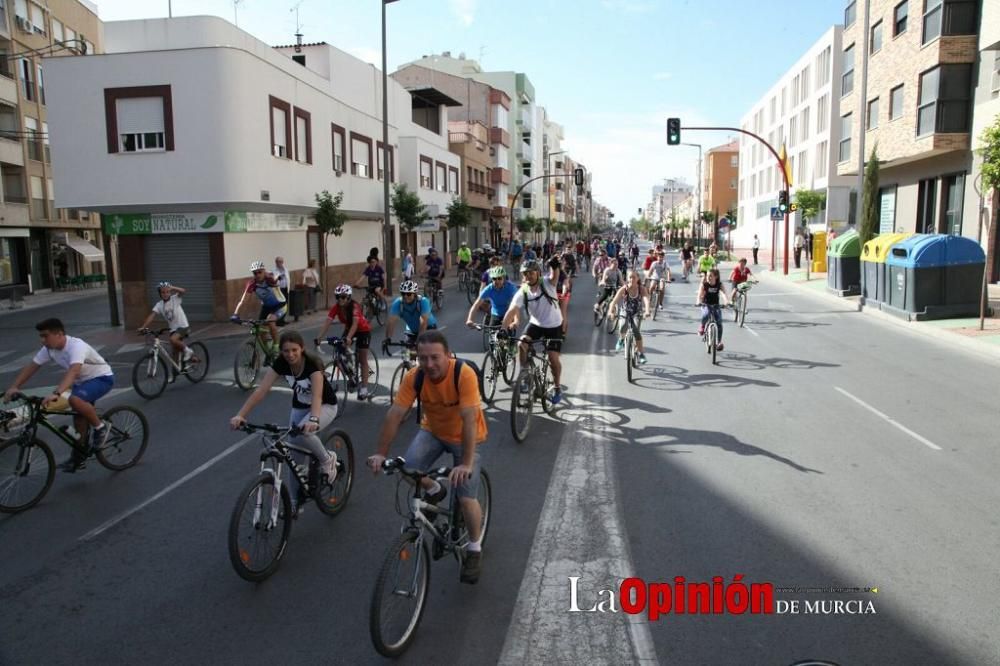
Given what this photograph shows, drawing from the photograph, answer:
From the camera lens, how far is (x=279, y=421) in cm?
915

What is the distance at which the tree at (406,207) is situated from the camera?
3381cm

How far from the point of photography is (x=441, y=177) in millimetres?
43281

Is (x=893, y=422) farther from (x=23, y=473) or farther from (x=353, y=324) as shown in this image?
(x=23, y=473)

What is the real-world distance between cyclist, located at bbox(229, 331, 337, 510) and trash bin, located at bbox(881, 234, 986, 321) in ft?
52.6

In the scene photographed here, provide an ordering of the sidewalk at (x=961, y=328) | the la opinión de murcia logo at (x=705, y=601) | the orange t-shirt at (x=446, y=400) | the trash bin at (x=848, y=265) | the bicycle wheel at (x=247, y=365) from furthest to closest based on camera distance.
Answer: the trash bin at (x=848, y=265) → the sidewalk at (x=961, y=328) → the bicycle wheel at (x=247, y=365) → the orange t-shirt at (x=446, y=400) → the la opinión de murcia logo at (x=705, y=601)

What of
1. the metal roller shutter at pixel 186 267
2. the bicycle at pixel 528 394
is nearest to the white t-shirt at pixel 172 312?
the bicycle at pixel 528 394

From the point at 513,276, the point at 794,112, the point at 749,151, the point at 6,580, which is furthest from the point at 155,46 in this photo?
the point at 749,151

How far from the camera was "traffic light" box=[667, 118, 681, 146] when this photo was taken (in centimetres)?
2791

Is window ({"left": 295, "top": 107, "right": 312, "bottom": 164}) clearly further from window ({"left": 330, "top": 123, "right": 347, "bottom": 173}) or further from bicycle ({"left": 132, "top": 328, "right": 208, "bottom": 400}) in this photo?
bicycle ({"left": 132, "top": 328, "right": 208, "bottom": 400})

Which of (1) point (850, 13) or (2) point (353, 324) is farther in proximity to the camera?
(1) point (850, 13)

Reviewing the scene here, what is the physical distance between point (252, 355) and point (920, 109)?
24.3 metres

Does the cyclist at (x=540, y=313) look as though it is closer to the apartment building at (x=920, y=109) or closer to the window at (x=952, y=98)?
the apartment building at (x=920, y=109)

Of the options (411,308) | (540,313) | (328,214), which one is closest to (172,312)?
(411,308)

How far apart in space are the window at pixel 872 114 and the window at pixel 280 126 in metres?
22.3
